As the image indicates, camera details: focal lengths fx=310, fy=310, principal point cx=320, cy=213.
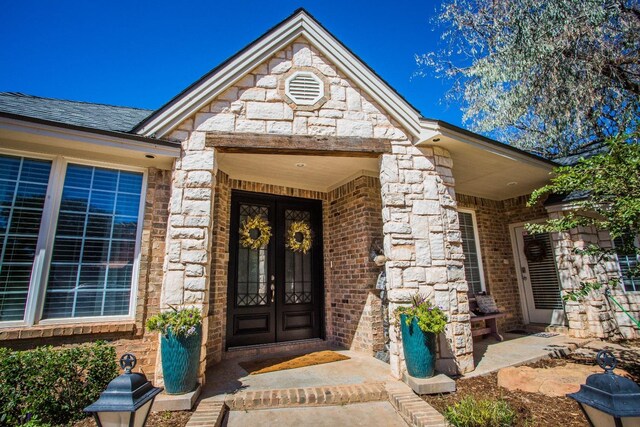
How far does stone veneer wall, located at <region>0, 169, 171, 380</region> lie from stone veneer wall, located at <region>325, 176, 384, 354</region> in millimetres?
3081

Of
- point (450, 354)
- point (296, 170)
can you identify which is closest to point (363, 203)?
point (296, 170)

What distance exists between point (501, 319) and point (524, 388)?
12.4 feet

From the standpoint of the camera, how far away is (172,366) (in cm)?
327

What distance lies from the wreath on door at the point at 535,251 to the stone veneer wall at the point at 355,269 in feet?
13.7

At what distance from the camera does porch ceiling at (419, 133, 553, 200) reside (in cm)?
470

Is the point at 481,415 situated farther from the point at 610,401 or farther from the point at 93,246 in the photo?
the point at 93,246

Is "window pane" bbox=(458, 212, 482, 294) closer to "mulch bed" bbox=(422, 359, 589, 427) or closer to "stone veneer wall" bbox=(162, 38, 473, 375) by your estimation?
"stone veneer wall" bbox=(162, 38, 473, 375)

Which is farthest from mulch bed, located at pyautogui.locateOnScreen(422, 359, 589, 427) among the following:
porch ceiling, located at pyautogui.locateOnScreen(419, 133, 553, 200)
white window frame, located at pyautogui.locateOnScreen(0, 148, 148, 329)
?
white window frame, located at pyautogui.locateOnScreen(0, 148, 148, 329)

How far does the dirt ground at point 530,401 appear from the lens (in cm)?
292

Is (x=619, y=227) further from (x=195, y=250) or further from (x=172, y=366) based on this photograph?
(x=172, y=366)

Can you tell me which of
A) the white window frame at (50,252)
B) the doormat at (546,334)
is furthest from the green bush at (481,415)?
the doormat at (546,334)

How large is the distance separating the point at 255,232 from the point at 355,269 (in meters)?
1.97

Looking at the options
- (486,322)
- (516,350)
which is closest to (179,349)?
(516,350)

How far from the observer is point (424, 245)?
426cm
